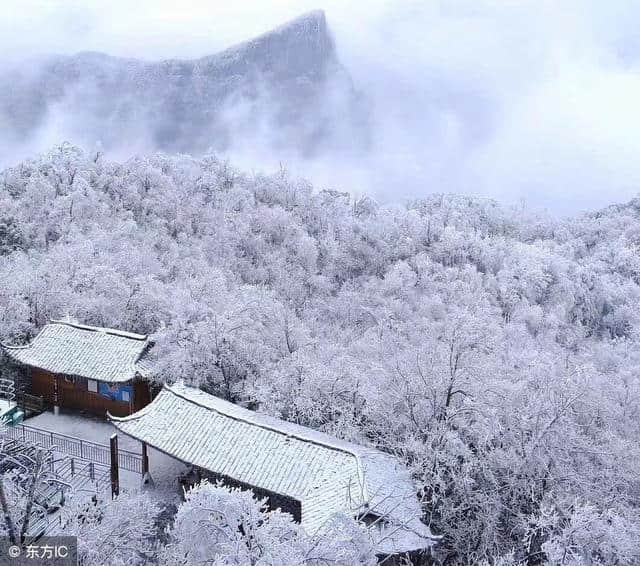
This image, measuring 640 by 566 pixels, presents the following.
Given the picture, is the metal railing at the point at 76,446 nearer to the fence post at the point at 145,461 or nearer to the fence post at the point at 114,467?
the fence post at the point at 145,461

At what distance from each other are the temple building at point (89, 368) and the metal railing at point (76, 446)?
2593 millimetres

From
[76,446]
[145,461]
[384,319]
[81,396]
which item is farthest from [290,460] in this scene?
[384,319]

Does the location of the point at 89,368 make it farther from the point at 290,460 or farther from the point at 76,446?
the point at 290,460

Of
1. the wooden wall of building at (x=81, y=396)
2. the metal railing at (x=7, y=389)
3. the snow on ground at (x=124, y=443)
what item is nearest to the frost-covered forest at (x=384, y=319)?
the wooden wall of building at (x=81, y=396)

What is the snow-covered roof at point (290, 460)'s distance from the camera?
687 inches

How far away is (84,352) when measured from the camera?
26.5 meters

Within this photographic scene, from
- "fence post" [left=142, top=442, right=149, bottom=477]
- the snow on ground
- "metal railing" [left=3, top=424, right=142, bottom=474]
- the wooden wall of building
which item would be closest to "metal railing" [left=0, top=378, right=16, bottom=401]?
the wooden wall of building

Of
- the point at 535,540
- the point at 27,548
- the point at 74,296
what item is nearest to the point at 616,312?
the point at 535,540

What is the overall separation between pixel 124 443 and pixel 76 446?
178 cm

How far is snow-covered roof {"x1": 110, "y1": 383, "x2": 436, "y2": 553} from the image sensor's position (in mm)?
17438

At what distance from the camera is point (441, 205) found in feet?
281

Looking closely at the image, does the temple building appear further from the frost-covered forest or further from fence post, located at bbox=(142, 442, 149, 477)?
fence post, located at bbox=(142, 442, 149, 477)

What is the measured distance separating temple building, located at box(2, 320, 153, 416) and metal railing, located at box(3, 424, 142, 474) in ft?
8.51

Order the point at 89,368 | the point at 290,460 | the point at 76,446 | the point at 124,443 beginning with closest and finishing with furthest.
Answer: the point at 290,460
the point at 76,446
the point at 124,443
the point at 89,368
